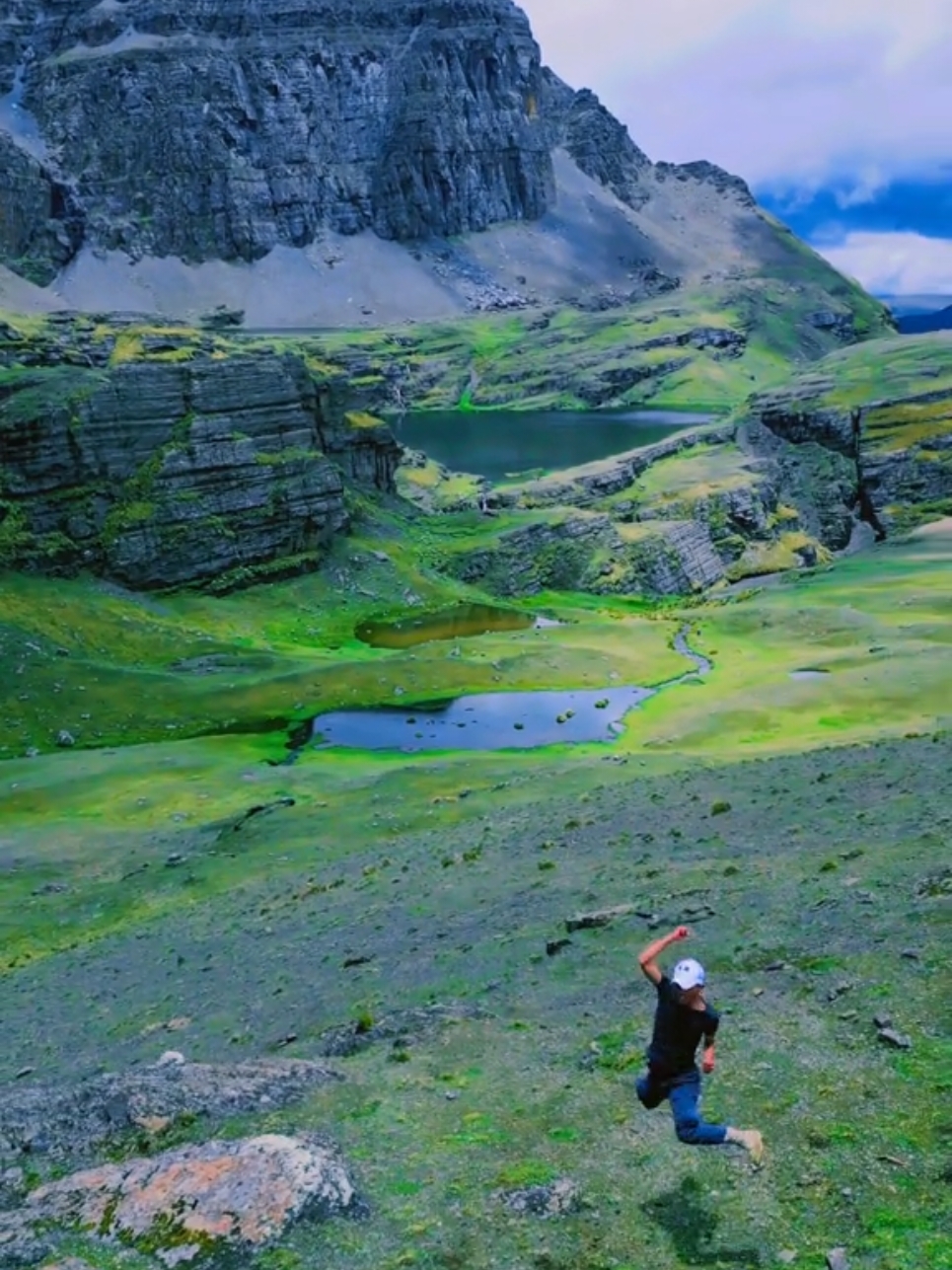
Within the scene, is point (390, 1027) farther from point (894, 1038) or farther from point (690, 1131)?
point (894, 1038)

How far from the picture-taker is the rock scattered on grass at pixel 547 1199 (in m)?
15.7

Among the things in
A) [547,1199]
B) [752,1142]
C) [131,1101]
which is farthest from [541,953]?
[752,1142]

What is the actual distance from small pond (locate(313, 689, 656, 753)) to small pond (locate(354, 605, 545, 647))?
2414 cm

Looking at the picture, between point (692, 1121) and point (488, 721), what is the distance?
2524 inches

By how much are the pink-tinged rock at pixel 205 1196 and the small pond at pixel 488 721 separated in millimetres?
55972

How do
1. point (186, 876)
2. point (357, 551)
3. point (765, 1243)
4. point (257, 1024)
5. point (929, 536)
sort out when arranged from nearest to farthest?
1. point (765, 1243)
2. point (257, 1024)
3. point (186, 876)
4. point (357, 551)
5. point (929, 536)

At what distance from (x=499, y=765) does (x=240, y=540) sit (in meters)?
60.5

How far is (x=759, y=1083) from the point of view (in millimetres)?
18641

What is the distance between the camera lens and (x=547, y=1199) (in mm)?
15938

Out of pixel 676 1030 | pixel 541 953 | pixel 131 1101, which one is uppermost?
pixel 676 1030

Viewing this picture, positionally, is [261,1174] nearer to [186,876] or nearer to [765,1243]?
[765,1243]

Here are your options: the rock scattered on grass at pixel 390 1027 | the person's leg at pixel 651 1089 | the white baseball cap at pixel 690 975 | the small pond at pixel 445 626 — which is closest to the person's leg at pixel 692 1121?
the person's leg at pixel 651 1089

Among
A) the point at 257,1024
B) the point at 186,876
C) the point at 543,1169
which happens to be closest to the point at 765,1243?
the point at 543,1169

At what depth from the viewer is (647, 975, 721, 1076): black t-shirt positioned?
15.6 meters
